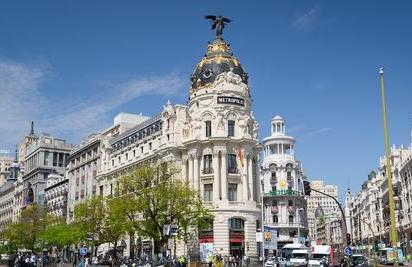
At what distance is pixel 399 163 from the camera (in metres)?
101

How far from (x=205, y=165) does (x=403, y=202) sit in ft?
140

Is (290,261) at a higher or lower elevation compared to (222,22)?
lower

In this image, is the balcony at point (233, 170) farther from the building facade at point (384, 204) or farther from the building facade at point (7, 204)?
the building facade at point (7, 204)

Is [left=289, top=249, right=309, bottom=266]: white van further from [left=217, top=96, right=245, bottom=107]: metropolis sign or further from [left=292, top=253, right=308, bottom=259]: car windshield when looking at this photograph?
[left=217, top=96, right=245, bottom=107]: metropolis sign

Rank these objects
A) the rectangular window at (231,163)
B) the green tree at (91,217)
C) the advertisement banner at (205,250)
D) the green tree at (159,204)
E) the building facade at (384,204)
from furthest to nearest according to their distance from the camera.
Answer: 1. the building facade at (384,204)
2. the green tree at (91,217)
3. the rectangular window at (231,163)
4. the advertisement banner at (205,250)
5. the green tree at (159,204)

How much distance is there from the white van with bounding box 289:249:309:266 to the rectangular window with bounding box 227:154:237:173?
52.8 ft

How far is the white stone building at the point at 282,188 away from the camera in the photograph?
4417 inches

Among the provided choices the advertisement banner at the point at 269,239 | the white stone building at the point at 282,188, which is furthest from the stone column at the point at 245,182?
the white stone building at the point at 282,188

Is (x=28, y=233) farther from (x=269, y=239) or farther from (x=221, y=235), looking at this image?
(x=269, y=239)

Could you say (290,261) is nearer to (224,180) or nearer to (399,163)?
(224,180)

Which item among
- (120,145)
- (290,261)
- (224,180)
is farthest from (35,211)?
(290,261)

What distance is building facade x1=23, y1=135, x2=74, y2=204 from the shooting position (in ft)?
477

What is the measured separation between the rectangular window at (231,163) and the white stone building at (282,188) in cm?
3689

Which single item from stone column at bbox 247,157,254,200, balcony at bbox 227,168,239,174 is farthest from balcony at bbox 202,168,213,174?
stone column at bbox 247,157,254,200
